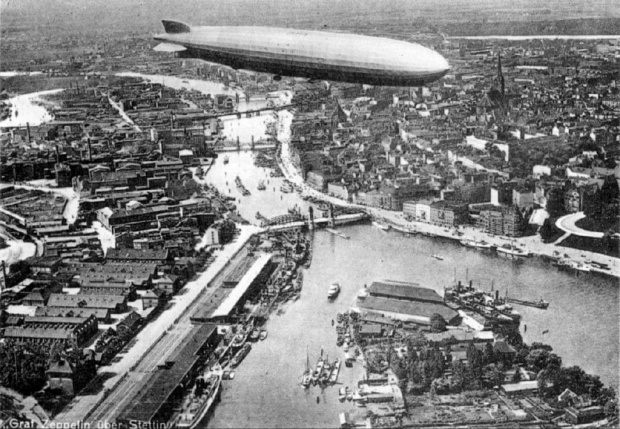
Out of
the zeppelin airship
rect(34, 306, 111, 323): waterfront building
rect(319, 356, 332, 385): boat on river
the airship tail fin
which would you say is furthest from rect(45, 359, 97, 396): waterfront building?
the airship tail fin

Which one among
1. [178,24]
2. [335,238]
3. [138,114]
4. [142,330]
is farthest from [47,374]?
[138,114]

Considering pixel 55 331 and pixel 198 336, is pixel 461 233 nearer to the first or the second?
pixel 198 336

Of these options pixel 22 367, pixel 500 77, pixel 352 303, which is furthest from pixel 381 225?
pixel 500 77

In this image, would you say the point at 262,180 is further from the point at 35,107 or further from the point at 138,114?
the point at 35,107

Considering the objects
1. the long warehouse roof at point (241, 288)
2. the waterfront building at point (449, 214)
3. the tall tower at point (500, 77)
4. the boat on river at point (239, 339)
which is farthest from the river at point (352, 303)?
the tall tower at point (500, 77)

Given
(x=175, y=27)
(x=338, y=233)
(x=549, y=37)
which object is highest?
(x=175, y=27)

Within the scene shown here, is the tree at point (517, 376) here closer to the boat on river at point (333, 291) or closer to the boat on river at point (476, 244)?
the boat on river at point (333, 291)

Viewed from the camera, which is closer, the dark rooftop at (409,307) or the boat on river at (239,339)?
the boat on river at (239,339)
